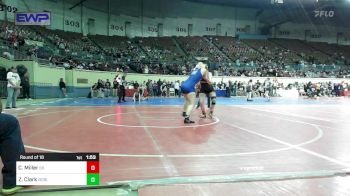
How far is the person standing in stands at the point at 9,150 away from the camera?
4090 millimetres

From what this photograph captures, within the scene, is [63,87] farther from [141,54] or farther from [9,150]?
[9,150]

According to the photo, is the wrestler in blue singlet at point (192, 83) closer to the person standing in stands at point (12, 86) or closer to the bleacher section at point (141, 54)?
the person standing in stands at point (12, 86)

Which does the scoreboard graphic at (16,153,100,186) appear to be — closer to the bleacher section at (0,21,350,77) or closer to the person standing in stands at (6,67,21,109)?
the person standing in stands at (6,67,21,109)

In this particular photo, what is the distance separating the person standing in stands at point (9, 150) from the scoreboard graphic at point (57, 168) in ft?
0.64

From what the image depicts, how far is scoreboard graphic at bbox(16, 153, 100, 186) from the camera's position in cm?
387

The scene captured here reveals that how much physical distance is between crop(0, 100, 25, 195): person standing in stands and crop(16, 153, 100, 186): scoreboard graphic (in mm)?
194

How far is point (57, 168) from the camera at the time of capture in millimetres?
3908

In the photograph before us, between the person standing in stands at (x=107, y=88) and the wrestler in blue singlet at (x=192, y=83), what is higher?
the wrestler in blue singlet at (x=192, y=83)

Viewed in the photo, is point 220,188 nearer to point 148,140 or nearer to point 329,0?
point 148,140

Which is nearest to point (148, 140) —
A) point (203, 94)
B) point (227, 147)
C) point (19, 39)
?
point (227, 147)

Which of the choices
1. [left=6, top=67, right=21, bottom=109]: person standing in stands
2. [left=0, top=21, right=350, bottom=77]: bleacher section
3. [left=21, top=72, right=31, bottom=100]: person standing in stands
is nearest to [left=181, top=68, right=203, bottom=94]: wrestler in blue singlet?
[left=6, top=67, right=21, bottom=109]: person standing in stands

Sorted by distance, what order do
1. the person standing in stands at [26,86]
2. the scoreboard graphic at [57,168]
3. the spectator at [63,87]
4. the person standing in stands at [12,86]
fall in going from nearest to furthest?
the scoreboard graphic at [57,168]
the person standing in stands at [12,86]
the person standing in stands at [26,86]
the spectator at [63,87]

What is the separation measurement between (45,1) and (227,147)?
34.9m

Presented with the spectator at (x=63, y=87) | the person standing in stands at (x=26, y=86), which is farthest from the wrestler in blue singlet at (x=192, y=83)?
the spectator at (x=63, y=87)
